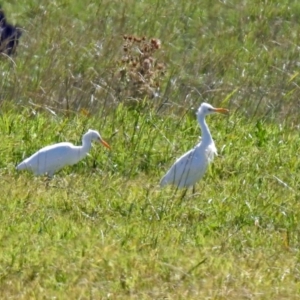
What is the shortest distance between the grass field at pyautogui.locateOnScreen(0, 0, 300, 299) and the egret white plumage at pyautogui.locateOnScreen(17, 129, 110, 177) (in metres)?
0.11

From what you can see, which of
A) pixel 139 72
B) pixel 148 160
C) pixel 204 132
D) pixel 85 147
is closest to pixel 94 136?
pixel 85 147

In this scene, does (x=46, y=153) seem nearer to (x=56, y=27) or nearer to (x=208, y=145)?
(x=208, y=145)

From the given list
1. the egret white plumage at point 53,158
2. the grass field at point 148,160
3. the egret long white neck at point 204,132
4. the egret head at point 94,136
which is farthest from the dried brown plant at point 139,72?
the egret white plumage at point 53,158

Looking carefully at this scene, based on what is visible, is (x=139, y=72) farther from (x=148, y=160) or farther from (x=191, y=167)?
(x=191, y=167)

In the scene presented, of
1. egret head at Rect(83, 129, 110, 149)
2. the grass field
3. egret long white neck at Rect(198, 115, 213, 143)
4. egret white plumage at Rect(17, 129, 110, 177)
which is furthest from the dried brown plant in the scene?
egret white plumage at Rect(17, 129, 110, 177)

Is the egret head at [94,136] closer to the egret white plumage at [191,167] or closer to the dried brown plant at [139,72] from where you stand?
the egret white plumage at [191,167]

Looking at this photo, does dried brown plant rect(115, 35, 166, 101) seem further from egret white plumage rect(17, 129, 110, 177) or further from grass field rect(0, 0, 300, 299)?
egret white plumage rect(17, 129, 110, 177)

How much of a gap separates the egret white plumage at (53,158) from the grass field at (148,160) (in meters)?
0.11

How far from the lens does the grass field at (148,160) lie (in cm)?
592

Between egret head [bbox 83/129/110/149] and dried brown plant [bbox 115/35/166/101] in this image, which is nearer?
egret head [bbox 83/129/110/149]

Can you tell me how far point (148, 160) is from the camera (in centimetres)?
829

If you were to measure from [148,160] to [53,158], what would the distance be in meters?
0.82

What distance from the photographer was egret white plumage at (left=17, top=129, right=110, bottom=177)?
7805 millimetres

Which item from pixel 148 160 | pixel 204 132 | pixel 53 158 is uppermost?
pixel 204 132
